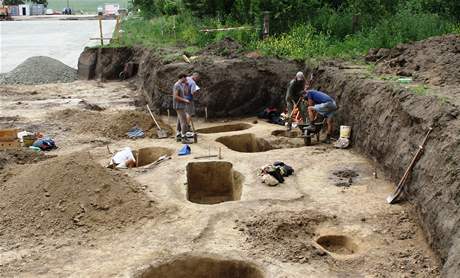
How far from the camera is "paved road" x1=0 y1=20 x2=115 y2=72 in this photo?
3575cm

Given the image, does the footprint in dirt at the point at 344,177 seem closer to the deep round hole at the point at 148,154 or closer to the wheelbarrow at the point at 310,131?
the wheelbarrow at the point at 310,131

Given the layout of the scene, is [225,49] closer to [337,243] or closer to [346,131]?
[346,131]

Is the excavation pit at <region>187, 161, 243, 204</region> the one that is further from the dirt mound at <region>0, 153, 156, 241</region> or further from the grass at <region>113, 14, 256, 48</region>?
the grass at <region>113, 14, 256, 48</region>

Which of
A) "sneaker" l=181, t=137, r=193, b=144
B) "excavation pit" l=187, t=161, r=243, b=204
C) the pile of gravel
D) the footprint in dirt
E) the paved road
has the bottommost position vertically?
"excavation pit" l=187, t=161, r=243, b=204

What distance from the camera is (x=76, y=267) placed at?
8477 mm

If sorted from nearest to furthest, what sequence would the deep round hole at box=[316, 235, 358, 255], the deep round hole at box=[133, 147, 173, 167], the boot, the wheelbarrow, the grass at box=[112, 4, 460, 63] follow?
the deep round hole at box=[316, 235, 358, 255]
the deep round hole at box=[133, 147, 173, 167]
the wheelbarrow
the boot
the grass at box=[112, 4, 460, 63]

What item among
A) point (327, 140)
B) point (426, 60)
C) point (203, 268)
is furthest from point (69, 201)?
point (426, 60)

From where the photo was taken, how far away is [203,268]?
8.77 meters

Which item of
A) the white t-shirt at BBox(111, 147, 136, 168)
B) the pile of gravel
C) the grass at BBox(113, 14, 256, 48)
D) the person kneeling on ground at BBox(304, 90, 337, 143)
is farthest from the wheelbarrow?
Answer: the pile of gravel

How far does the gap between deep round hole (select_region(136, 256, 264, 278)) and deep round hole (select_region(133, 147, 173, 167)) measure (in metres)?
6.25

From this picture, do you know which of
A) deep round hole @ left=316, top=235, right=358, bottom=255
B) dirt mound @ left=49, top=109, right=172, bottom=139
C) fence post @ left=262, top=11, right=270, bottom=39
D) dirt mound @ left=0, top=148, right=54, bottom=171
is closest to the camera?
deep round hole @ left=316, top=235, right=358, bottom=255

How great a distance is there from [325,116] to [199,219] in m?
6.33

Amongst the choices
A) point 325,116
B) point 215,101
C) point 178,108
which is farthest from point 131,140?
point 325,116

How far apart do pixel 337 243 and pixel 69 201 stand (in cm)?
491
